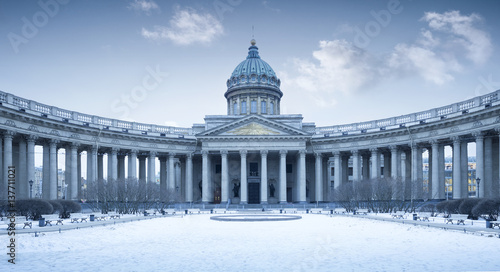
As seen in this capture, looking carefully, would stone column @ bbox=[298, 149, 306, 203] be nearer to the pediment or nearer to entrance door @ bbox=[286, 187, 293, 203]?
the pediment

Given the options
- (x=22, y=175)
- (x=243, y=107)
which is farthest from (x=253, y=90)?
(x=22, y=175)

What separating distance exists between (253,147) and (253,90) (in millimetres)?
22592

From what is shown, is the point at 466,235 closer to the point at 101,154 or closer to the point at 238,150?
the point at 238,150

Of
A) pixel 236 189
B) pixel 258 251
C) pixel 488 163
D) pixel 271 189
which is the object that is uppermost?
pixel 488 163

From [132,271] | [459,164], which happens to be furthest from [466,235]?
[459,164]

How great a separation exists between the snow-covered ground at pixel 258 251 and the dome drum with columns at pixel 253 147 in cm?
2159

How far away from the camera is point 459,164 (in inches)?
2135

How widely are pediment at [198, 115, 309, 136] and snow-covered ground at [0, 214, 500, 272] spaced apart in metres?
45.5

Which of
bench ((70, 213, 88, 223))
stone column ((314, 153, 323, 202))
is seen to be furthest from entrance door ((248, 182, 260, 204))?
bench ((70, 213, 88, 223))

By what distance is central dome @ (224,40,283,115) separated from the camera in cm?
9150

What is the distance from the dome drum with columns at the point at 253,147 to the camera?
50.5 metres

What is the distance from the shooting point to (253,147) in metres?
72.3

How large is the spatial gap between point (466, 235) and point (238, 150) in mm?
50418

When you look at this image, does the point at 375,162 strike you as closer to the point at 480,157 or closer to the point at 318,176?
the point at 318,176
